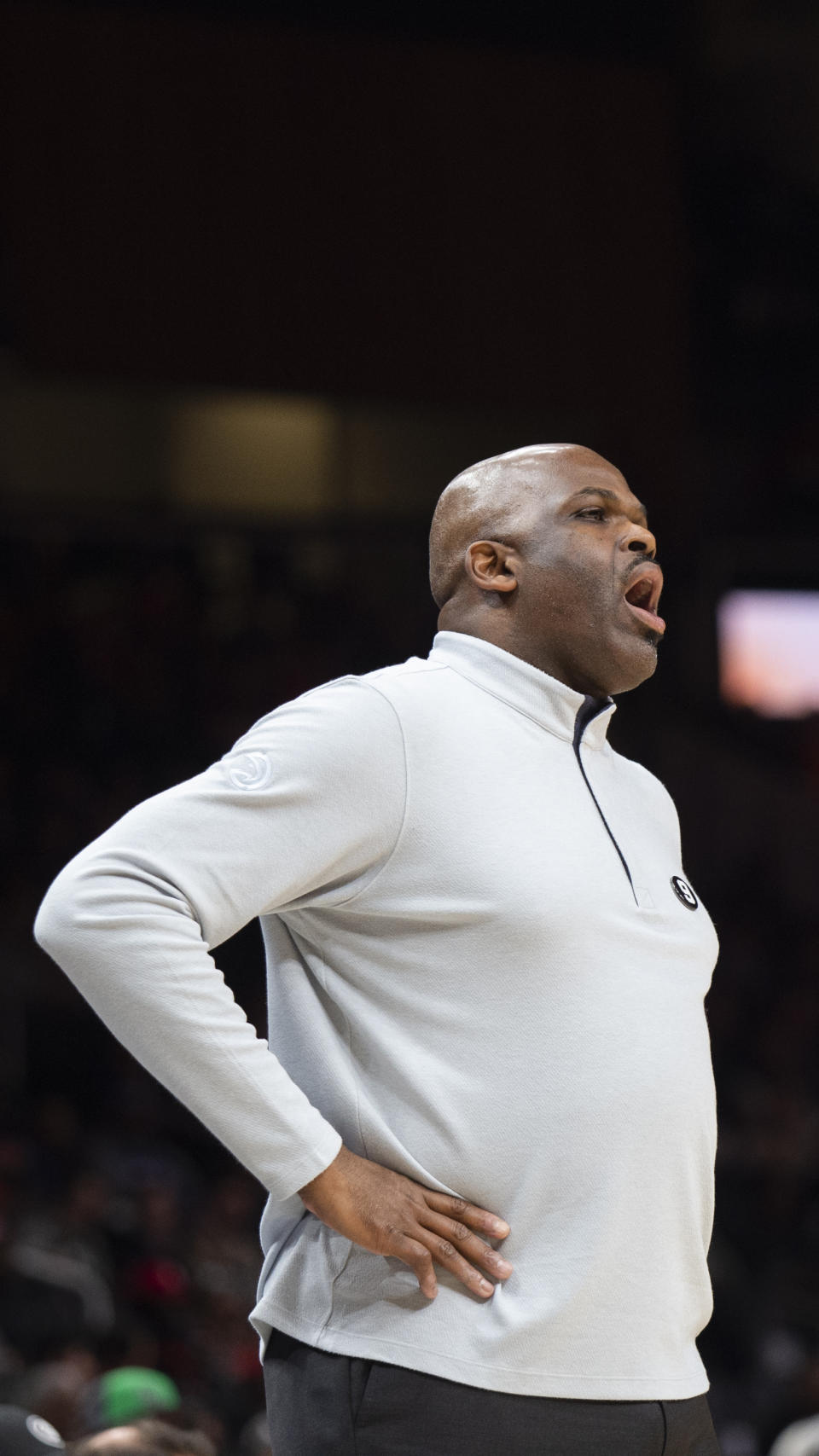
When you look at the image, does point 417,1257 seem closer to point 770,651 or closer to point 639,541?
point 639,541

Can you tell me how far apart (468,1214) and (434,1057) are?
0.42ft

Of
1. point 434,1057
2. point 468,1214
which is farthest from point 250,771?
point 468,1214

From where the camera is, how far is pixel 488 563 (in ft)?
5.35

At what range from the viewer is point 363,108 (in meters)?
7.97

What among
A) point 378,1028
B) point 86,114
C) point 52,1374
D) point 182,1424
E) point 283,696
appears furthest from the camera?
point 283,696

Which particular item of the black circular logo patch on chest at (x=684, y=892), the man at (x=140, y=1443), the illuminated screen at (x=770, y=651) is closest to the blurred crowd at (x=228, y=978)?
the illuminated screen at (x=770, y=651)

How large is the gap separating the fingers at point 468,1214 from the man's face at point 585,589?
512 millimetres

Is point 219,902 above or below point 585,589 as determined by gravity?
below

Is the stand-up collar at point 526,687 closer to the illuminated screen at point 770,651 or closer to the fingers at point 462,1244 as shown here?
the fingers at point 462,1244

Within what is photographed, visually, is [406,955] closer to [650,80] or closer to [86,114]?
[86,114]

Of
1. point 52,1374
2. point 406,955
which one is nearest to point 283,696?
point 52,1374

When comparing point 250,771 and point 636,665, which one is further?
point 636,665

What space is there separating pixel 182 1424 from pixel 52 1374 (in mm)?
1628

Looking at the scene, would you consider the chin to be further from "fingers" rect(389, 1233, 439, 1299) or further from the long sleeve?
"fingers" rect(389, 1233, 439, 1299)
